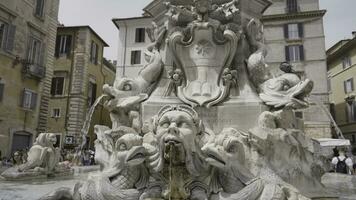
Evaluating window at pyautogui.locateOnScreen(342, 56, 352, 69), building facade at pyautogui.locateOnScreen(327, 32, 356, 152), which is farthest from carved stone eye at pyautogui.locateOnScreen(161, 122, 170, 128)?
window at pyautogui.locateOnScreen(342, 56, 352, 69)

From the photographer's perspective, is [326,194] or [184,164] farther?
[326,194]

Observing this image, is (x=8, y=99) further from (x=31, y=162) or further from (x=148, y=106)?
(x=148, y=106)

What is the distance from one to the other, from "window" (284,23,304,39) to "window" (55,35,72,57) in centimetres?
1928

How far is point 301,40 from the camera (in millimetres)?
29719

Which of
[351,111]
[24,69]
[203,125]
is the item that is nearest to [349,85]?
[351,111]

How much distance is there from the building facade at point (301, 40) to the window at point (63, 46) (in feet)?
56.4

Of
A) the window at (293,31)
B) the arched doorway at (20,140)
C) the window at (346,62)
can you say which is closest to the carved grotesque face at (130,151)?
the arched doorway at (20,140)

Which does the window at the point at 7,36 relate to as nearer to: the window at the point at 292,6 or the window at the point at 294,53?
the window at the point at 294,53

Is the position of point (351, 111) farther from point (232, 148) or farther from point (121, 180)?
point (121, 180)

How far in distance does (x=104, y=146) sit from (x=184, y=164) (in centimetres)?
153

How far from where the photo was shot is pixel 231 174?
10.7ft

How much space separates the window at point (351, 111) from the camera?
3039 cm

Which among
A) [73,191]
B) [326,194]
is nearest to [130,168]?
[73,191]

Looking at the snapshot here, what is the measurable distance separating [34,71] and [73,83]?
708 centimetres
